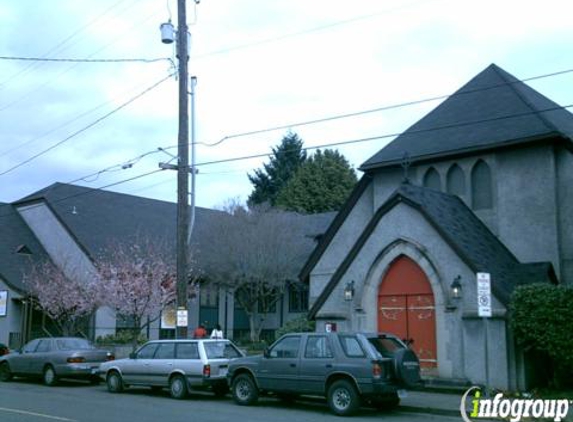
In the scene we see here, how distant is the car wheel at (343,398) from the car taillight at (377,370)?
57cm

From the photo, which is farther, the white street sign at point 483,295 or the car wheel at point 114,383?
the car wheel at point 114,383

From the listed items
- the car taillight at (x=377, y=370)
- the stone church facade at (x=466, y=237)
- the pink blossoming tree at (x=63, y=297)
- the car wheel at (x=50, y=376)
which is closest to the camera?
the car taillight at (x=377, y=370)

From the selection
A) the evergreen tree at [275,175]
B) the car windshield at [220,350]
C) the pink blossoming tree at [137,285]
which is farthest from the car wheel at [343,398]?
the evergreen tree at [275,175]

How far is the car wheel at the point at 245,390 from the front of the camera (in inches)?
645

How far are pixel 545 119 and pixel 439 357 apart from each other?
318 inches

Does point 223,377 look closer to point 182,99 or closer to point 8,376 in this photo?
point 182,99

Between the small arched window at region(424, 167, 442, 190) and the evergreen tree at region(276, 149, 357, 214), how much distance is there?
34.4 metres

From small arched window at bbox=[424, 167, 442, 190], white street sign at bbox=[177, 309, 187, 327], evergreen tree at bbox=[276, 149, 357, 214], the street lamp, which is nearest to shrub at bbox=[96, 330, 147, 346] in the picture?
white street sign at bbox=[177, 309, 187, 327]

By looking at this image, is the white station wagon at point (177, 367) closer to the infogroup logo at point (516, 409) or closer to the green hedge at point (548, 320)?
the infogroup logo at point (516, 409)

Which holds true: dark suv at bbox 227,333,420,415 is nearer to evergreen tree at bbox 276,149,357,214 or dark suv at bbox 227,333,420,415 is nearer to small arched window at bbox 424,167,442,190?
small arched window at bbox 424,167,442,190

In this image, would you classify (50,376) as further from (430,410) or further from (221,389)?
(430,410)

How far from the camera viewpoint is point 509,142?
21.2 meters

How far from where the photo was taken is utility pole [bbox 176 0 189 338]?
20109 mm

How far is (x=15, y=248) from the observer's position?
1481 inches
